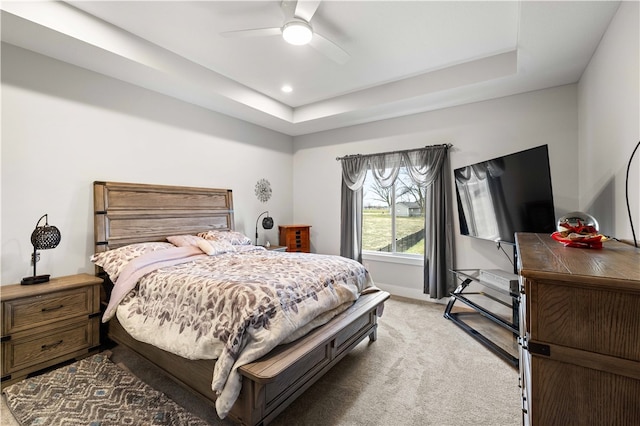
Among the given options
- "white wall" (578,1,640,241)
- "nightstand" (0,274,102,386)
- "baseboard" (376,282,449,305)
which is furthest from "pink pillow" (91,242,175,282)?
"white wall" (578,1,640,241)

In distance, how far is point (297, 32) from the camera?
90.0 inches

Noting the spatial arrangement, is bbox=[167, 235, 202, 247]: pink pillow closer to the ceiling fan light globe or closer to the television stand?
the ceiling fan light globe

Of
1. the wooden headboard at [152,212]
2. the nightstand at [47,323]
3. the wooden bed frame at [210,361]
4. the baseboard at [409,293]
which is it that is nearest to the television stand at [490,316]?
the baseboard at [409,293]

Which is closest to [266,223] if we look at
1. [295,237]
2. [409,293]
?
[295,237]

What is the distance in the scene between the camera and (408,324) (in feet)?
10.7

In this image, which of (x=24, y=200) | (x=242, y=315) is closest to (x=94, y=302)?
(x=24, y=200)

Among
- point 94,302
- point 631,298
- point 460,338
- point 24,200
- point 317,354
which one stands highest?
point 24,200

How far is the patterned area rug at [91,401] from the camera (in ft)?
5.84

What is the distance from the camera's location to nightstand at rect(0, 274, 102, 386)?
2.10 meters

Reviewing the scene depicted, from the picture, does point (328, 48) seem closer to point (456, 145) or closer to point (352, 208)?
point (456, 145)

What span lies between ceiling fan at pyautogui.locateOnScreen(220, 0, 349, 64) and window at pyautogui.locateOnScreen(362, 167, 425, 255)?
2455 millimetres

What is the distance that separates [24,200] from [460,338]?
4.34 meters

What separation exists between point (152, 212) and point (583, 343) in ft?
12.1

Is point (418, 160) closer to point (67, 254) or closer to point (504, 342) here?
point (504, 342)
